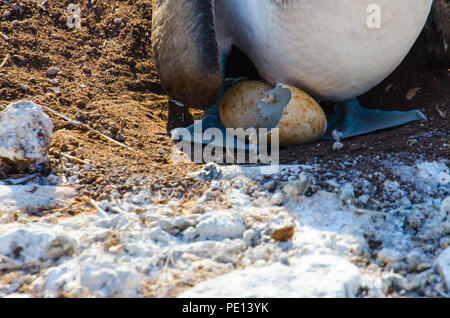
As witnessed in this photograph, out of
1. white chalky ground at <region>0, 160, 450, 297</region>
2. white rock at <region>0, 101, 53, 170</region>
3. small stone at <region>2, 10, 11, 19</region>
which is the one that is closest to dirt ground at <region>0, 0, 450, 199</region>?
small stone at <region>2, 10, 11, 19</region>

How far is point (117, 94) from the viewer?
118 inches

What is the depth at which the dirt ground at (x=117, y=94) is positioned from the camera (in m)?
2.25

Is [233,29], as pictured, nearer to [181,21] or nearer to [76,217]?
[181,21]

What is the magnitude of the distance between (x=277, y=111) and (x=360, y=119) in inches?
20.3

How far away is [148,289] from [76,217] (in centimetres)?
50

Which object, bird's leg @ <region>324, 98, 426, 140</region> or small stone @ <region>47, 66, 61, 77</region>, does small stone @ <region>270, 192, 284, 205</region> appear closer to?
bird's leg @ <region>324, 98, 426, 140</region>

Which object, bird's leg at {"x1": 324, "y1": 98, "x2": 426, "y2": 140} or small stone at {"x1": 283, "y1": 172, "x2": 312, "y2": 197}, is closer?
small stone at {"x1": 283, "y1": 172, "x2": 312, "y2": 197}

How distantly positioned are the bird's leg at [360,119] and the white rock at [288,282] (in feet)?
3.77

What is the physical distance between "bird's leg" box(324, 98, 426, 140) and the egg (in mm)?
150

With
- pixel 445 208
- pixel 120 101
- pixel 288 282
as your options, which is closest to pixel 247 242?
pixel 288 282

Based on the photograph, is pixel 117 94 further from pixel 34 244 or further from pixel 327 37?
pixel 34 244

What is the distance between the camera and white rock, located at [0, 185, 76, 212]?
1.86m

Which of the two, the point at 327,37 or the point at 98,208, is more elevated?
the point at 327,37
